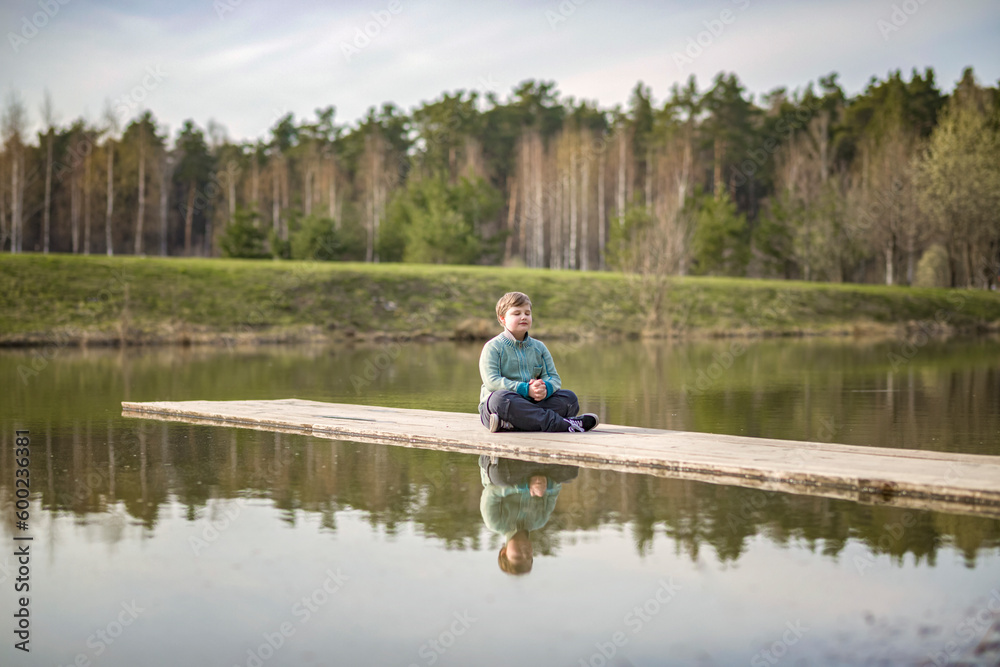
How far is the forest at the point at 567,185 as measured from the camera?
5112cm

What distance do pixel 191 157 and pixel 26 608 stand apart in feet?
274

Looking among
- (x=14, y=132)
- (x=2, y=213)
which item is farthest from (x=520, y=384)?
(x=2, y=213)

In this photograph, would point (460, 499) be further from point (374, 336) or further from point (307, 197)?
point (307, 197)

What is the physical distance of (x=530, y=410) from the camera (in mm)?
8680

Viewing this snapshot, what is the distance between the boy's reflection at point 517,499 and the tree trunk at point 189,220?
245 ft

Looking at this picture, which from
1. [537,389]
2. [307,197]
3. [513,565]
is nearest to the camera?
[513,565]

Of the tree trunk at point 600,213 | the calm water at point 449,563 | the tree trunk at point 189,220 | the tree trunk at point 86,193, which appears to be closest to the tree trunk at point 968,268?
the tree trunk at point 600,213

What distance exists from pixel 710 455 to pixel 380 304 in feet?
104

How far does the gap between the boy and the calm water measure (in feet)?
2.88

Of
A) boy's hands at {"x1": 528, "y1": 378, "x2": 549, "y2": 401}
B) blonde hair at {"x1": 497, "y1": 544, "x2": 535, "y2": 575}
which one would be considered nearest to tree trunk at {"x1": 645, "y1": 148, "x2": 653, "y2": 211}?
boy's hands at {"x1": 528, "y1": 378, "x2": 549, "y2": 401}

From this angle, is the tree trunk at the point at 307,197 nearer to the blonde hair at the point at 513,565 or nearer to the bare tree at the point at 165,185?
the bare tree at the point at 165,185

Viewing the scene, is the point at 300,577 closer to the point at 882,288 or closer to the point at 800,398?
the point at 800,398

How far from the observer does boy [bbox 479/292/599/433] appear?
851 cm

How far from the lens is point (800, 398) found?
13242 millimetres
